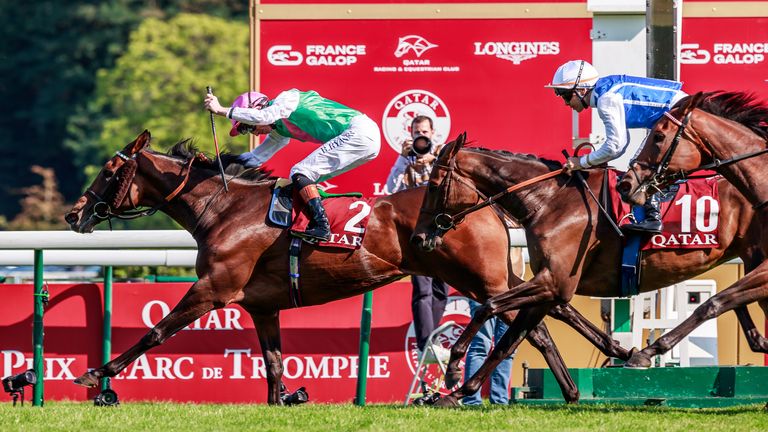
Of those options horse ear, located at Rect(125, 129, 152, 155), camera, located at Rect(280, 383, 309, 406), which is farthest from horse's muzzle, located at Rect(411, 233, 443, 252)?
horse ear, located at Rect(125, 129, 152, 155)

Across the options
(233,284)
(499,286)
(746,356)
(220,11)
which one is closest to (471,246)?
(499,286)

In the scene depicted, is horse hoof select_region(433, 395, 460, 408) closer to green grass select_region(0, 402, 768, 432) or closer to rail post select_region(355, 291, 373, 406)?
green grass select_region(0, 402, 768, 432)

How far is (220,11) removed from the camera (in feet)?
171

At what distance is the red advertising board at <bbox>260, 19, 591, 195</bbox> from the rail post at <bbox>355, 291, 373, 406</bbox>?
1917mm

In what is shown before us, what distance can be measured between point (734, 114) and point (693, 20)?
3.59 m

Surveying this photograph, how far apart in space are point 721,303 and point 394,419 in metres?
1.91

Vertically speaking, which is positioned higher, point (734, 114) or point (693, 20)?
point (693, 20)

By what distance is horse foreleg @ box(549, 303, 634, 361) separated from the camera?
29.6 ft

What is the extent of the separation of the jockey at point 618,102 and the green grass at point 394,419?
118 cm

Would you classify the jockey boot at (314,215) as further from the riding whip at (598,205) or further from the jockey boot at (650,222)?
the jockey boot at (650,222)

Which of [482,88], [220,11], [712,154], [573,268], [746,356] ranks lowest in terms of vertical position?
[746,356]

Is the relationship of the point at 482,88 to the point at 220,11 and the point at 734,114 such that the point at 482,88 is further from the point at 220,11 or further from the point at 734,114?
the point at 220,11

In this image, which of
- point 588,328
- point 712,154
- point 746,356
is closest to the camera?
point 712,154

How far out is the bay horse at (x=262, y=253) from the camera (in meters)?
9.20
